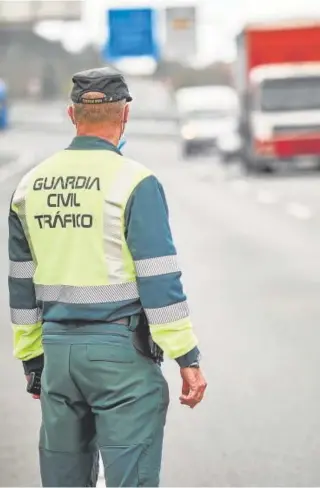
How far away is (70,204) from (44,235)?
0.14m

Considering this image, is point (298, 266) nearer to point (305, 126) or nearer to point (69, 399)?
point (69, 399)

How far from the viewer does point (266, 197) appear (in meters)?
27.0

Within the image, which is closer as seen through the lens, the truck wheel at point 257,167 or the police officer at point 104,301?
the police officer at point 104,301

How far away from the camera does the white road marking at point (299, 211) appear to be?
21922 millimetres

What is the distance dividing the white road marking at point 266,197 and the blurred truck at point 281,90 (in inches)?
169

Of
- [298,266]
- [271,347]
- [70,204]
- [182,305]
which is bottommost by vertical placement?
[298,266]

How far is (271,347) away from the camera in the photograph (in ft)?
32.1

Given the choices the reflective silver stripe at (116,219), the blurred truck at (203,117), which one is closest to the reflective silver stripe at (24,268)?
the reflective silver stripe at (116,219)

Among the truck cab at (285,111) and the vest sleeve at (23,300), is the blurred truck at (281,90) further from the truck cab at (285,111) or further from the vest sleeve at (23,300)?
the vest sleeve at (23,300)

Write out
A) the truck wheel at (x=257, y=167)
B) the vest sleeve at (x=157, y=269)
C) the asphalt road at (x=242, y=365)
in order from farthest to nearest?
1. the truck wheel at (x=257, y=167)
2. the asphalt road at (x=242, y=365)
3. the vest sleeve at (x=157, y=269)

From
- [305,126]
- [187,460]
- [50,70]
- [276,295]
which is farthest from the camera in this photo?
[50,70]

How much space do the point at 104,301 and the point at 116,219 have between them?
0.81ft

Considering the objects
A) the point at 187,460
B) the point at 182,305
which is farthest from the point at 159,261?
the point at 187,460

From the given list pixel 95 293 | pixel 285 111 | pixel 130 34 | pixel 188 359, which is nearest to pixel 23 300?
pixel 95 293
